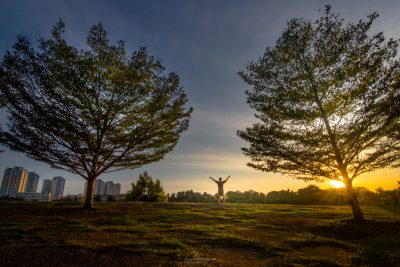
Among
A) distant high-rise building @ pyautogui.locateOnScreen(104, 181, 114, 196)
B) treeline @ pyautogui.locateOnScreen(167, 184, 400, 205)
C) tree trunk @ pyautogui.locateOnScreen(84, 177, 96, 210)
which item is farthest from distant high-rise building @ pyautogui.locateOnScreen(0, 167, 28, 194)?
tree trunk @ pyautogui.locateOnScreen(84, 177, 96, 210)

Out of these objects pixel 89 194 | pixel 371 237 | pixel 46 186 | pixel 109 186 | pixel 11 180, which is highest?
pixel 11 180

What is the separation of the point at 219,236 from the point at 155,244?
2.74 metres

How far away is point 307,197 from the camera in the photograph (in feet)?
140

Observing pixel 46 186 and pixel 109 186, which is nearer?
pixel 109 186

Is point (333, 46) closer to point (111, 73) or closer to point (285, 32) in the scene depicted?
point (285, 32)

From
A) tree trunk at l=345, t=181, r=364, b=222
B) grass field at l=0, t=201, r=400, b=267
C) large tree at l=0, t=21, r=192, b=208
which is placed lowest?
grass field at l=0, t=201, r=400, b=267

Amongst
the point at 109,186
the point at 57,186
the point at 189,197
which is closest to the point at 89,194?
A: the point at 189,197

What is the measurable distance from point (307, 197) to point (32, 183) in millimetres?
169839

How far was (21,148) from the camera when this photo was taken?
53.0 ft

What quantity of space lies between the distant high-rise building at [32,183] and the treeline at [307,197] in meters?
141

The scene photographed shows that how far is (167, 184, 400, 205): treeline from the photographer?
36.2m

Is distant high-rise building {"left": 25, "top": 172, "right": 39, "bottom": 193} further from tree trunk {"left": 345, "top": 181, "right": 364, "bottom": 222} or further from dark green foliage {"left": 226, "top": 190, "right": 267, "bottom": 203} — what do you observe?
tree trunk {"left": 345, "top": 181, "right": 364, "bottom": 222}

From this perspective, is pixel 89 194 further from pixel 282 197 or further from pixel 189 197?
pixel 282 197

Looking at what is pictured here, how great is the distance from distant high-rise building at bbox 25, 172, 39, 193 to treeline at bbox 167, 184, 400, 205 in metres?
141
